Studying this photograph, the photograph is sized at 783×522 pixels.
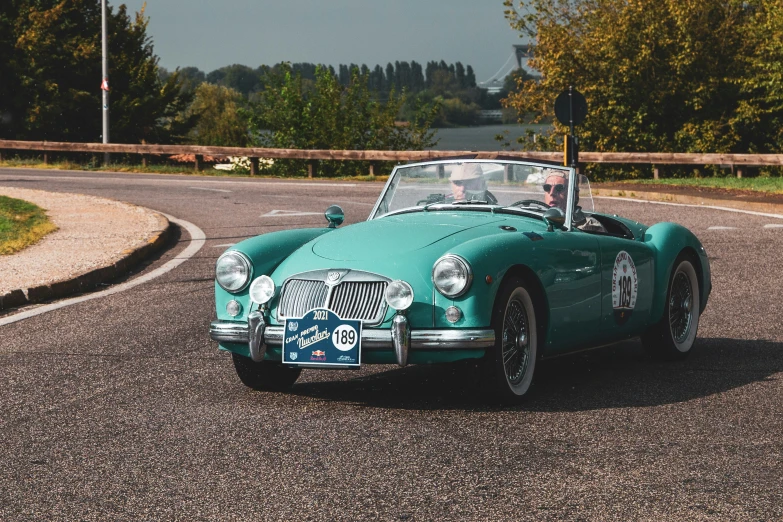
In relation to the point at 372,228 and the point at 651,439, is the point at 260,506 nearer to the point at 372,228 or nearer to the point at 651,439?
the point at 651,439

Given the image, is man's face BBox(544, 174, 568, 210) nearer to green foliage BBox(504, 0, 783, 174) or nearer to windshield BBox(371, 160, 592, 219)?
windshield BBox(371, 160, 592, 219)

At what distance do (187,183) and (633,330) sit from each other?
69.5ft

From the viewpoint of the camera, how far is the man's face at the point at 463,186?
7441mm

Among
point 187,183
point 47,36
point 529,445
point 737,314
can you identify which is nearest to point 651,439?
point 529,445

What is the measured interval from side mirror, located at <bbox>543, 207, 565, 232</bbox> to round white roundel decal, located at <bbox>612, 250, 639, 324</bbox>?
1.62 feet

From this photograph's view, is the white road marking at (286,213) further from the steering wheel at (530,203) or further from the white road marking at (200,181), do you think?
the steering wheel at (530,203)

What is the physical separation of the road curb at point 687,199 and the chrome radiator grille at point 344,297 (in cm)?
1460

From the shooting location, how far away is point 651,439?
5.44m

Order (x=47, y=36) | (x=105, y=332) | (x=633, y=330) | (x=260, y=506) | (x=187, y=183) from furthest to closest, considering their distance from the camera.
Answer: (x=47, y=36)
(x=187, y=183)
(x=105, y=332)
(x=633, y=330)
(x=260, y=506)

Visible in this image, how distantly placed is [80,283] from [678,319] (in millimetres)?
5871

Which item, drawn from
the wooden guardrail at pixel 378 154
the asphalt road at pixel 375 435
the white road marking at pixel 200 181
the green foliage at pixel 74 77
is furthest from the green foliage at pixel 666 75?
the asphalt road at pixel 375 435

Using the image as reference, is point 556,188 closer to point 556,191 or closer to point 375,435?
point 556,191

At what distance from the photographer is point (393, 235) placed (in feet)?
21.4

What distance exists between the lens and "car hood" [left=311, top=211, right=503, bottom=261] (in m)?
6.29
